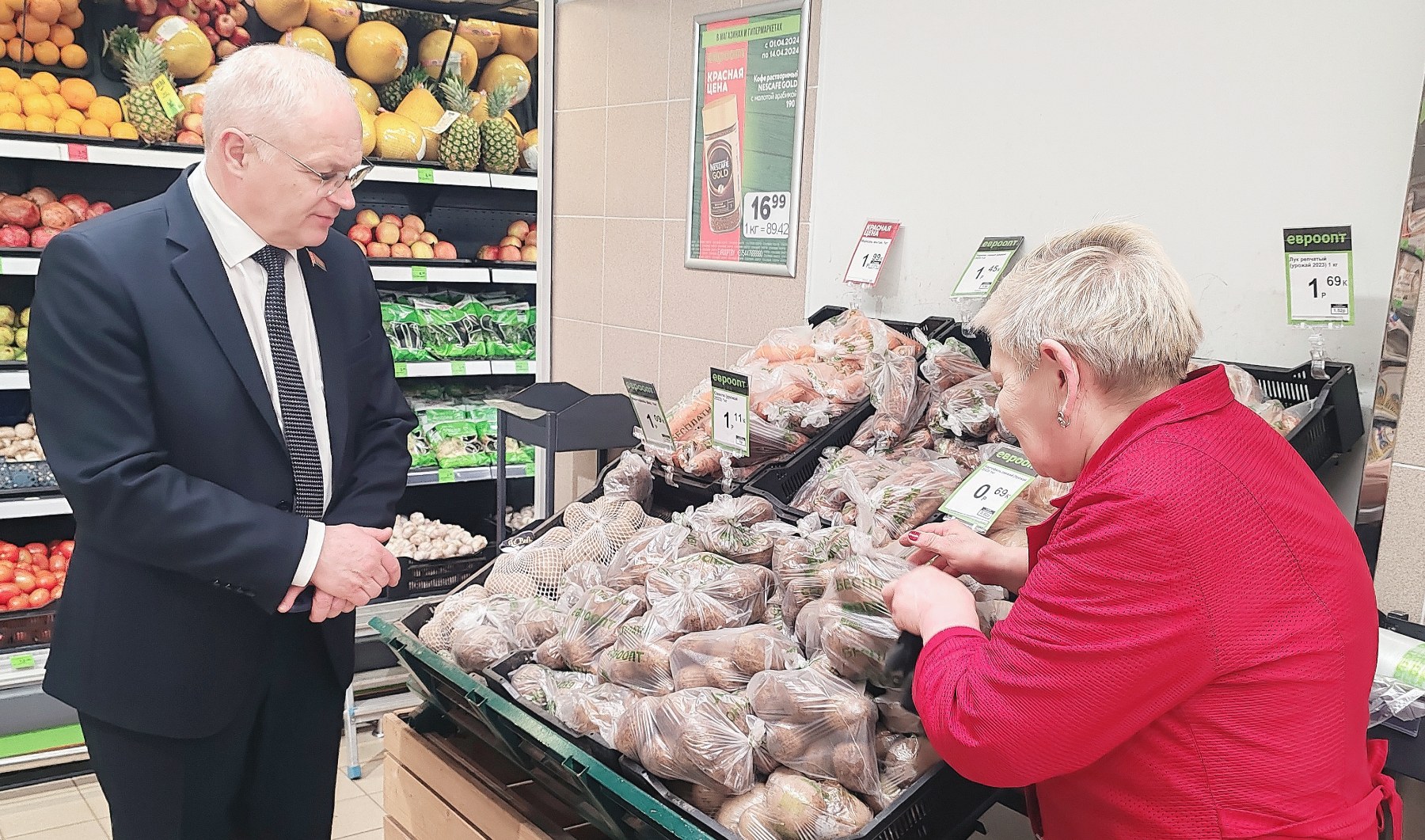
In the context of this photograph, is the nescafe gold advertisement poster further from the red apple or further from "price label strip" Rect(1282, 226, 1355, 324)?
the red apple

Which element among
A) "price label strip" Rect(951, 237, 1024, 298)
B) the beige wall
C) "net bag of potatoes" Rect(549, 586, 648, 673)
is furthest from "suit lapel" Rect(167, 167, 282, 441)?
the beige wall

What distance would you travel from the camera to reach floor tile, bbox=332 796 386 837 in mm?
3285

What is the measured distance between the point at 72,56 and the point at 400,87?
1.13 m

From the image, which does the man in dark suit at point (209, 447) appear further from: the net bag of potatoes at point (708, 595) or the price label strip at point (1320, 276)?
the price label strip at point (1320, 276)

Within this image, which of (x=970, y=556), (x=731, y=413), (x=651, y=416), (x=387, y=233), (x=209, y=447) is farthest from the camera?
(x=387, y=233)

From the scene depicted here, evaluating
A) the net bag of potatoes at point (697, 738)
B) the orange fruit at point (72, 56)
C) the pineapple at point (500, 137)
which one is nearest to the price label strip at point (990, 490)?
the net bag of potatoes at point (697, 738)

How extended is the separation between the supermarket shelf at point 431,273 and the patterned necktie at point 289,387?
219 centimetres

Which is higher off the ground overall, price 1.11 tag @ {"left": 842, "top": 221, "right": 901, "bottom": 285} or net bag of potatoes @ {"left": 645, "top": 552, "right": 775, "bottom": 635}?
price 1.11 tag @ {"left": 842, "top": 221, "right": 901, "bottom": 285}

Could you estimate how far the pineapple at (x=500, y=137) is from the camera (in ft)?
14.1

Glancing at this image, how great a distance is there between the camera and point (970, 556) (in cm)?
157

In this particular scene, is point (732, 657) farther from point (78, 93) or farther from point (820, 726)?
point (78, 93)

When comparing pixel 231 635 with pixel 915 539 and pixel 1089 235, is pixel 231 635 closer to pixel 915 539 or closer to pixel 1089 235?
pixel 915 539

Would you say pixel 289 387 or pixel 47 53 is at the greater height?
pixel 47 53

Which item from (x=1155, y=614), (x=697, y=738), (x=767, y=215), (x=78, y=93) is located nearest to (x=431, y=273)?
(x=78, y=93)
